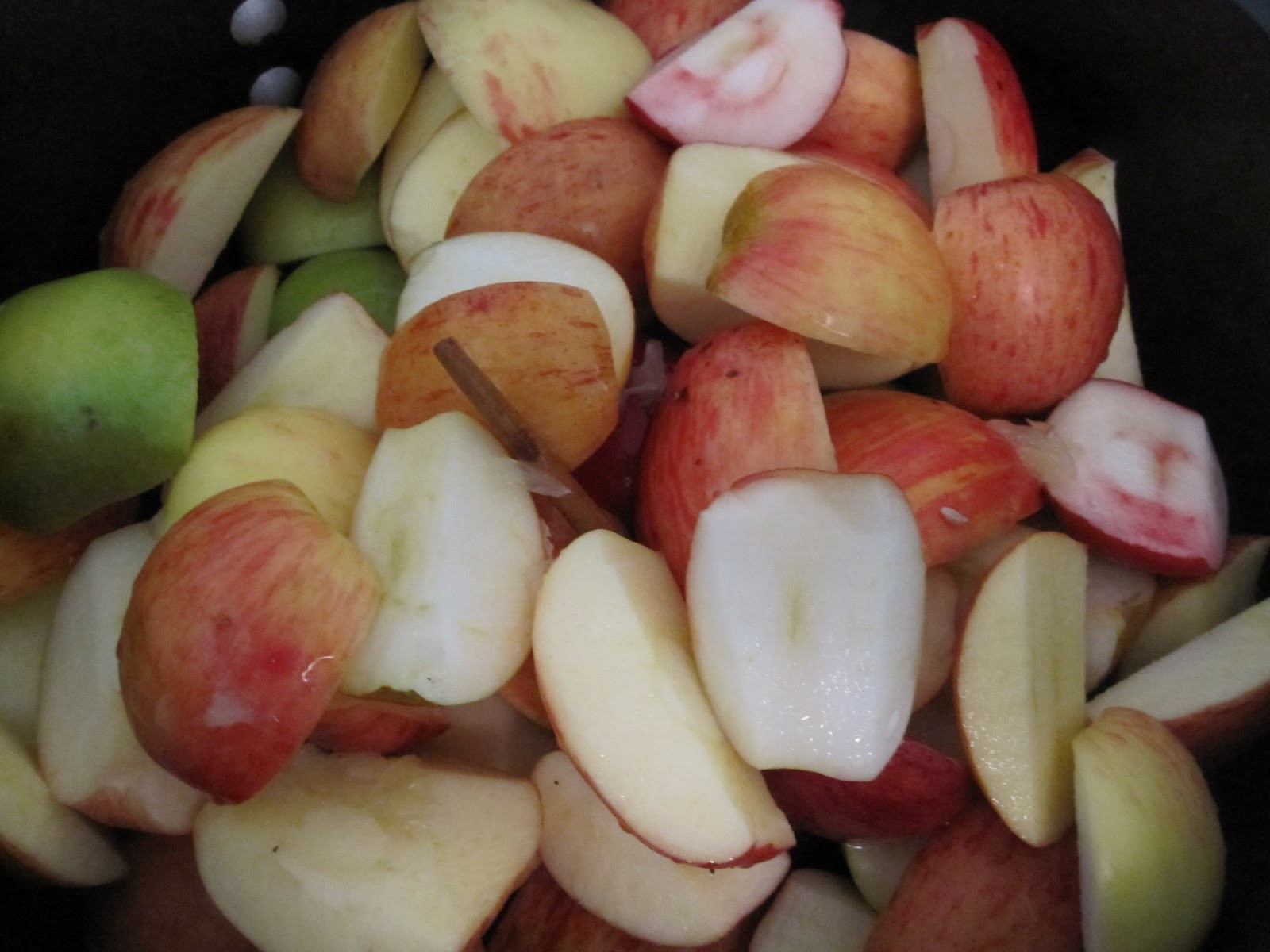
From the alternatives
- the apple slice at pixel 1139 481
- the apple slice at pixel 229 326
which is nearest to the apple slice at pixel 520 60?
the apple slice at pixel 229 326

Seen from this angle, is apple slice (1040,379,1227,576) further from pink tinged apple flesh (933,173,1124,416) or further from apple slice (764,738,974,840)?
apple slice (764,738,974,840)

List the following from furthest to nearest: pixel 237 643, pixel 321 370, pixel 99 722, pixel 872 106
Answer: pixel 872 106 → pixel 321 370 → pixel 99 722 → pixel 237 643

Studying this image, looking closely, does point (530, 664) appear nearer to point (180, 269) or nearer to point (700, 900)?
point (700, 900)

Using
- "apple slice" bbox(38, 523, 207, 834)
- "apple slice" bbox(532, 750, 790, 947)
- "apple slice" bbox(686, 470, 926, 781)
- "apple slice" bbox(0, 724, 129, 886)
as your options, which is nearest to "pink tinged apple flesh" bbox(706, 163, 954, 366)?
"apple slice" bbox(686, 470, 926, 781)

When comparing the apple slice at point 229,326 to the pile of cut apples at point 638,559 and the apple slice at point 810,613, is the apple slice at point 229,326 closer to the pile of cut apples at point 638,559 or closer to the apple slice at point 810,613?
the pile of cut apples at point 638,559

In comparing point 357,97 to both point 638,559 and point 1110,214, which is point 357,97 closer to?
point 638,559

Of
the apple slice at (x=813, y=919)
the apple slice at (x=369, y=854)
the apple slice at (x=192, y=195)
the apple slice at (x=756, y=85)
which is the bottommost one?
the apple slice at (x=813, y=919)

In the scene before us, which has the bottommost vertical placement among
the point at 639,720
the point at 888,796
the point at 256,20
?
the point at 888,796

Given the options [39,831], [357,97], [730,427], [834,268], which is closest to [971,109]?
[834,268]
